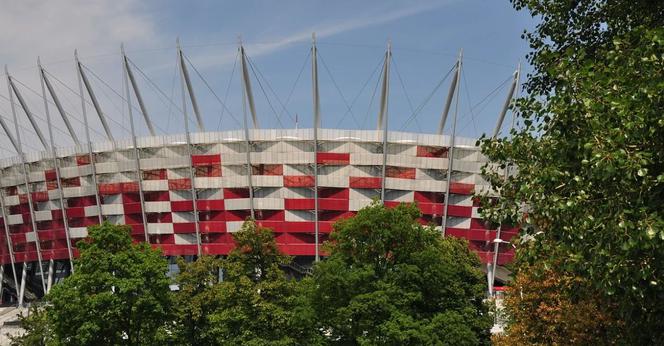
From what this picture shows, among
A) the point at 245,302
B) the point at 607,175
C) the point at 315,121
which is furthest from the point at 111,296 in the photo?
the point at 315,121

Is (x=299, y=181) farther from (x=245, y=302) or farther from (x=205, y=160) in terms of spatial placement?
(x=245, y=302)

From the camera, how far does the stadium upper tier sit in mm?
73125

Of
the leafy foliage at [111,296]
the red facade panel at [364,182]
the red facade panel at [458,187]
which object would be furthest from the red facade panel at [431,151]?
the leafy foliage at [111,296]

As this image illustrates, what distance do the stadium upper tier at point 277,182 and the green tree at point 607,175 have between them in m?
56.7

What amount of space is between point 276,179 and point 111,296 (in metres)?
39.6

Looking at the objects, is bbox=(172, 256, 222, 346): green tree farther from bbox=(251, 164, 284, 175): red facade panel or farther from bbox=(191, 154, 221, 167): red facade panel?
bbox=(191, 154, 221, 167): red facade panel

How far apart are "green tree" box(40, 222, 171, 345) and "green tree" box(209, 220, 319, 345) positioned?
3.61 metres

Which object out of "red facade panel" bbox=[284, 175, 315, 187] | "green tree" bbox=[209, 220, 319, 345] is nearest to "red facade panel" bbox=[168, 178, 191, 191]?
"red facade panel" bbox=[284, 175, 315, 187]

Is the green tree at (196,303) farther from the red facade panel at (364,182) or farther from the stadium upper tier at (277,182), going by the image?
the red facade panel at (364,182)

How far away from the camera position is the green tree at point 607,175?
11586 millimetres

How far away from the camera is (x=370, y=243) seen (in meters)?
35.4

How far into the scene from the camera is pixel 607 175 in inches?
452

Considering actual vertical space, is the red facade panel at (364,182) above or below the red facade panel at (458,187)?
above

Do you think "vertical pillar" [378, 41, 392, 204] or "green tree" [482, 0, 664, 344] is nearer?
"green tree" [482, 0, 664, 344]
